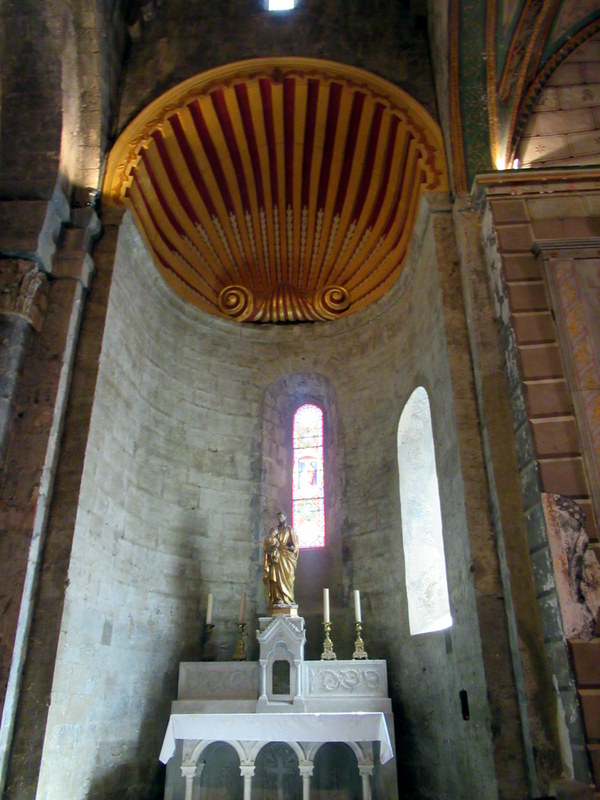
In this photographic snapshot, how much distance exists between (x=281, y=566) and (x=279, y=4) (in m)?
7.54

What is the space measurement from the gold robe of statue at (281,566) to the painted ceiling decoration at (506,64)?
413 centimetres

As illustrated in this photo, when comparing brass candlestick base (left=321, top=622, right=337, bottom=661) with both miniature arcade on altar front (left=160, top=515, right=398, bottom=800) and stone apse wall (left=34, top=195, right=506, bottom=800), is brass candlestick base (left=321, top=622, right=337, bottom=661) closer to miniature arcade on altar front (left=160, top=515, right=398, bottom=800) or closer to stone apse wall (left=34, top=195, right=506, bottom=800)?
miniature arcade on altar front (left=160, top=515, right=398, bottom=800)

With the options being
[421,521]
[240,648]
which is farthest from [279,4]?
[240,648]

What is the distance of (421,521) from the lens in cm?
701

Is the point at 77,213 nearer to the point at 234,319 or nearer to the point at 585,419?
the point at 234,319

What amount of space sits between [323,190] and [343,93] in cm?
144

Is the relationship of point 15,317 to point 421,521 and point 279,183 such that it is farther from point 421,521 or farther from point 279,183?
point 279,183

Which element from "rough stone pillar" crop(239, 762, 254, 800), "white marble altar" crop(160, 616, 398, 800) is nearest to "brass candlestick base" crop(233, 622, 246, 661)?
"white marble altar" crop(160, 616, 398, 800)

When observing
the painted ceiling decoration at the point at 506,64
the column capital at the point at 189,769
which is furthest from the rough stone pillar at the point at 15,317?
the painted ceiling decoration at the point at 506,64

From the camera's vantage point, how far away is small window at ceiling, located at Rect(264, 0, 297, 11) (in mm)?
8766

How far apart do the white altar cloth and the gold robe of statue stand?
143 cm

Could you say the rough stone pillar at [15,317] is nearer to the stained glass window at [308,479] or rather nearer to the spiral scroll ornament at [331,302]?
the stained glass window at [308,479]

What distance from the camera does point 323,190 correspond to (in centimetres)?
928

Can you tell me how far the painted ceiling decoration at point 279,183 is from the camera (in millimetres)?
7805
